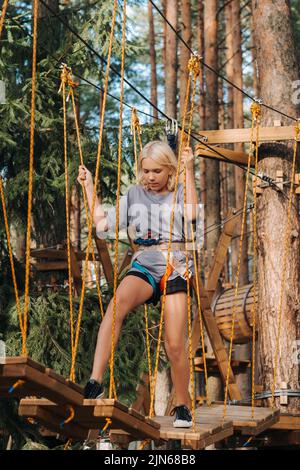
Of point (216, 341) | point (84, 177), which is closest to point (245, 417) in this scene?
point (84, 177)

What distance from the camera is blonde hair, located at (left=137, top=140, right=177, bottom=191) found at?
17.7 ft

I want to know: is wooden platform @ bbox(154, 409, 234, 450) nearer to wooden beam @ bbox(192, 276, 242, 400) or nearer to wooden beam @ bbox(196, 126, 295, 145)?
wooden beam @ bbox(196, 126, 295, 145)

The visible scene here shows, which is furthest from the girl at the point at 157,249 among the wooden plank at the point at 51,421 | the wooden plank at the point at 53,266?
the wooden plank at the point at 53,266

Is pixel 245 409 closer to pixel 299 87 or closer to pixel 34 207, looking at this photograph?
pixel 299 87

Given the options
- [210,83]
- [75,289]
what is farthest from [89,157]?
[210,83]

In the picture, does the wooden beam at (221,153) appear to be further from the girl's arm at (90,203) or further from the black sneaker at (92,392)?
the black sneaker at (92,392)

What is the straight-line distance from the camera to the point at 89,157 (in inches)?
412

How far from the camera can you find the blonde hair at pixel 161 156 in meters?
5.40

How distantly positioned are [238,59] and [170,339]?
15212 mm

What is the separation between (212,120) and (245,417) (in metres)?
10.3

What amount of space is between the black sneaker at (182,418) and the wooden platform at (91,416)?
0.25 metres

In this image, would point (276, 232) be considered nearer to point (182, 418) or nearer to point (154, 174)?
point (154, 174)

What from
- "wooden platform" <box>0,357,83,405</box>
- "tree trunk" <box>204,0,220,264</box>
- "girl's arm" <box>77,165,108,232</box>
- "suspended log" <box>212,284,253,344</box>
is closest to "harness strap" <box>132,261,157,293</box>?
"girl's arm" <box>77,165,108,232</box>

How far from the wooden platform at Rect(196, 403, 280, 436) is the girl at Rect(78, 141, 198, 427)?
472 millimetres
